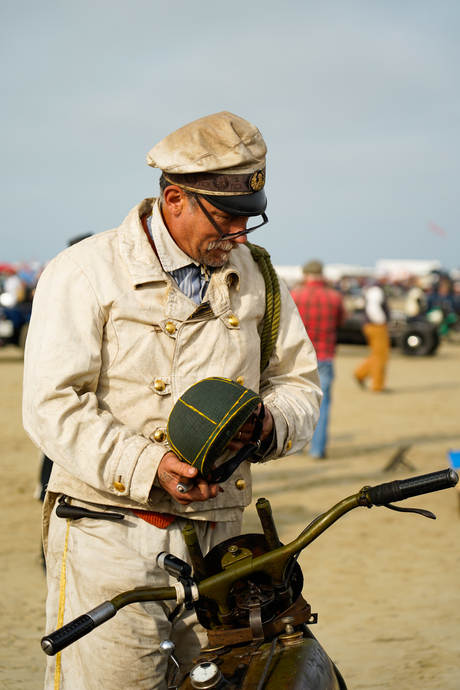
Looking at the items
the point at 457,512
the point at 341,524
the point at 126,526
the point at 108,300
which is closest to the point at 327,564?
the point at 341,524

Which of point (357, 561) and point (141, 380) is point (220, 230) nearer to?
point (141, 380)

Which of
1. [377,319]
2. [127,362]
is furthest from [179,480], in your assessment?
[377,319]

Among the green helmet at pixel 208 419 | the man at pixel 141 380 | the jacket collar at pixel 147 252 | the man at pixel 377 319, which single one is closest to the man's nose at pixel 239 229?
the man at pixel 141 380

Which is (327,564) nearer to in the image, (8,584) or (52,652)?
(8,584)

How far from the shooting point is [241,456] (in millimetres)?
1854

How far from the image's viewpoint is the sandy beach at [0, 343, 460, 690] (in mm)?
3707

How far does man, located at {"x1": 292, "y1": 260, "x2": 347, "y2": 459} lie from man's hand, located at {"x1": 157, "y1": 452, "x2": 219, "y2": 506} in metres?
5.67

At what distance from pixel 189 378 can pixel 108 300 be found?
32cm

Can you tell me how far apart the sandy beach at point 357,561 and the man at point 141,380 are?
70.9 inches

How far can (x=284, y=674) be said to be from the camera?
157 centimetres

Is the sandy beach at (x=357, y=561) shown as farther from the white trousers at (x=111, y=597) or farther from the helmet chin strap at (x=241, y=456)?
the helmet chin strap at (x=241, y=456)

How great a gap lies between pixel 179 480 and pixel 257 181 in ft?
2.82

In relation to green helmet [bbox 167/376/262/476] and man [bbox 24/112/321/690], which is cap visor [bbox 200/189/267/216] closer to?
man [bbox 24/112/321/690]

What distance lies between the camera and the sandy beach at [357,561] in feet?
12.2
